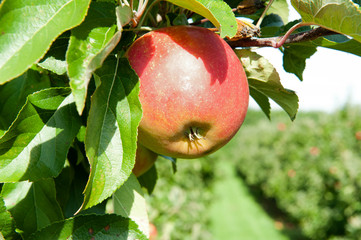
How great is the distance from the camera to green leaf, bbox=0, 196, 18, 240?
2.39ft

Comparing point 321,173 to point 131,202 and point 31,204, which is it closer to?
point 131,202

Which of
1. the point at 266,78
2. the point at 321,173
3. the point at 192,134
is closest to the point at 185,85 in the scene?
the point at 192,134

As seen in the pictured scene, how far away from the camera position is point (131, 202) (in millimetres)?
943

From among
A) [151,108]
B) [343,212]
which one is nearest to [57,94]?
[151,108]

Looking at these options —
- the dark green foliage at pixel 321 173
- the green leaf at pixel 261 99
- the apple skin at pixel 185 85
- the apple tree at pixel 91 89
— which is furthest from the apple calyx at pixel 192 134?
the dark green foliage at pixel 321 173

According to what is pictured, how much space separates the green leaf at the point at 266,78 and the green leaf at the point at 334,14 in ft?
0.50

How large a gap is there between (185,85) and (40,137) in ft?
0.97

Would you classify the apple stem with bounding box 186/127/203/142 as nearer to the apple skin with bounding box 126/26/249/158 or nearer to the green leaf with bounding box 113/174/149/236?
the apple skin with bounding box 126/26/249/158

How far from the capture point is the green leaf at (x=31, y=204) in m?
0.81

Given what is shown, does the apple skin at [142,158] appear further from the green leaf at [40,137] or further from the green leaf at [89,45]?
the green leaf at [89,45]

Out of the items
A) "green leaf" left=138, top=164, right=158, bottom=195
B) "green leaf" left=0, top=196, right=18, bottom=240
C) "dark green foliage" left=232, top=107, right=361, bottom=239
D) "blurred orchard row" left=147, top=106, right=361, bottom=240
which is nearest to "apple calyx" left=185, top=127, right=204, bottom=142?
"green leaf" left=0, top=196, right=18, bottom=240

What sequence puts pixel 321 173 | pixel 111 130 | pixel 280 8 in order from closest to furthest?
pixel 111 130 → pixel 280 8 → pixel 321 173

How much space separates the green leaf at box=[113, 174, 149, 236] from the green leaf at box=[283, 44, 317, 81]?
1.74ft

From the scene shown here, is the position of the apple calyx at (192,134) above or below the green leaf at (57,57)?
below
